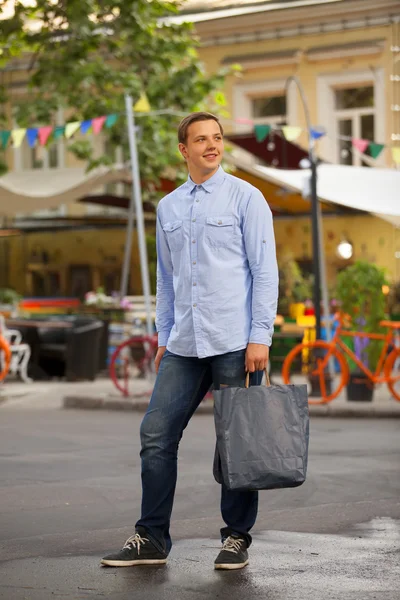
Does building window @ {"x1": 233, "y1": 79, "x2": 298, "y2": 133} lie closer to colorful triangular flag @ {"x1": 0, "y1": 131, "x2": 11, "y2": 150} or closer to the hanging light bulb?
the hanging light bulb

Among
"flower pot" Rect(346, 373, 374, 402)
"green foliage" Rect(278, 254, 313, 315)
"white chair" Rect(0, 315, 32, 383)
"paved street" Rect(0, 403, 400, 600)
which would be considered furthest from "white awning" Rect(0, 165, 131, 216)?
"paved street" Rect(0, 403, 400, 600)

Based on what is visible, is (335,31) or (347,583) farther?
(335,31)

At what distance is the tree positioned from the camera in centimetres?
2295

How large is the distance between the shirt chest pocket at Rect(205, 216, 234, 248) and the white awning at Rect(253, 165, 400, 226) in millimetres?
12099

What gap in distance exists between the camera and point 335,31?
97.3 feet

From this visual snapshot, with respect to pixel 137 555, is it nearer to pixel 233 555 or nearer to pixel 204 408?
pixel 233 555

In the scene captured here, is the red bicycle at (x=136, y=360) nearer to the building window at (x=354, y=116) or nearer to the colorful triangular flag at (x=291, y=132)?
the colorful triangular flag at (x=291, y=132)

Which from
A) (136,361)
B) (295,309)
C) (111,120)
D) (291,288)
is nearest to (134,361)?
A: (136,361)

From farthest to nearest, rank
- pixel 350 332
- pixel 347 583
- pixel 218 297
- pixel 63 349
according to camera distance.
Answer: pixel 63 349, pixel 350 332, pixel 218 297, pixel 347 583

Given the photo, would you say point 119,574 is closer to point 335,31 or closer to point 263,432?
point 263,432

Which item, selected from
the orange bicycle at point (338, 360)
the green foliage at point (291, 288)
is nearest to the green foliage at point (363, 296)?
the orange bicycle at point (338, 360)

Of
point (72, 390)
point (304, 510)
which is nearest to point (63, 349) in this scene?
point (72, 390)

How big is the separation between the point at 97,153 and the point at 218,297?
96.1 ft

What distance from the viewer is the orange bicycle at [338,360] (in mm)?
15562
